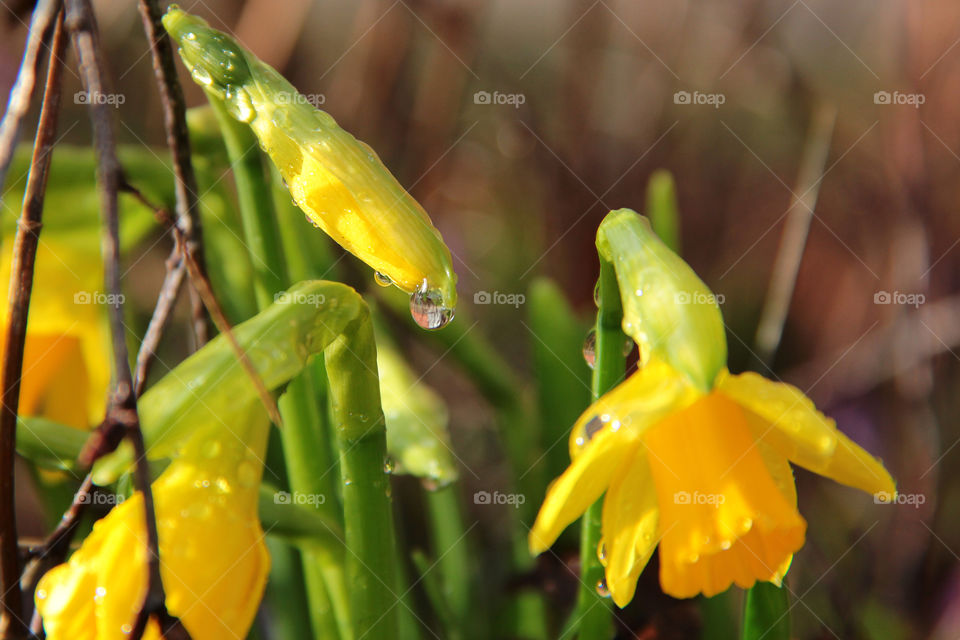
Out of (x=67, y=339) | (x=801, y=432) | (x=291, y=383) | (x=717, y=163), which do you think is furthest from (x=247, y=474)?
(x=717, y=163)

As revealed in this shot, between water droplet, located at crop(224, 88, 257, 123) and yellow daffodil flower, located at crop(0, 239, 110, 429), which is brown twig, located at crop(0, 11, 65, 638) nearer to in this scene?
water droplet, located at crop(224, 88, 257, 123)

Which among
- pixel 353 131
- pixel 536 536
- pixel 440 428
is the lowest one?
pixel 353 131

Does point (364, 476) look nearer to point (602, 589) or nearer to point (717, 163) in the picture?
point (602, 589)

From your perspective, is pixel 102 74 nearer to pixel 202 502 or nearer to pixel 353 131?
pixel 202 502

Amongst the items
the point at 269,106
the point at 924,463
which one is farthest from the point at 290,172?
the point at 924,463

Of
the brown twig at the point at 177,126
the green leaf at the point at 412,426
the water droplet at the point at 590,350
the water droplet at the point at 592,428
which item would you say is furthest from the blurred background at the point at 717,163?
the water droplet at the point at 592,428

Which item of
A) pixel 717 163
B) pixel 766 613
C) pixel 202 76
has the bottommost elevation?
pixel 717 163
